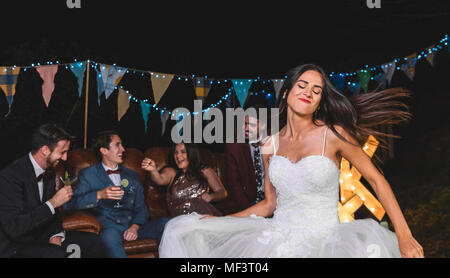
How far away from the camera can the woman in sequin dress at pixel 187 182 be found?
4531 millimetres

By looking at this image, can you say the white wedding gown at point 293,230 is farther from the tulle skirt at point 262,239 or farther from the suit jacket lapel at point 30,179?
the suit jacket lapel at point 30,179

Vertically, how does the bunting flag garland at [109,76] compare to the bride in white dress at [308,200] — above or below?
above

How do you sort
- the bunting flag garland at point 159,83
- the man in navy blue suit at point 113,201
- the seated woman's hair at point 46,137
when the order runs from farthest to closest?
the bunting flag garland at point 159,83
the man in navy blue suit at point 113,201
the seated woman's hair at point 46,137

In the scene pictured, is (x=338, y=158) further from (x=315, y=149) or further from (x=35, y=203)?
(x=35, y=203)

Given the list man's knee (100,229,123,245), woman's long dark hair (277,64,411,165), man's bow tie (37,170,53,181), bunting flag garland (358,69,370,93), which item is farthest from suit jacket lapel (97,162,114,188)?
bunting flag garland (358,69,370,93)

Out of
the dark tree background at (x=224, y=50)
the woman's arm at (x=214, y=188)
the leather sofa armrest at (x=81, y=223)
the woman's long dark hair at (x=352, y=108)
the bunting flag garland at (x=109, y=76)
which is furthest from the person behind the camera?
the dark tree background at (x=224, y=50)

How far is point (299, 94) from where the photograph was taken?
2518mm

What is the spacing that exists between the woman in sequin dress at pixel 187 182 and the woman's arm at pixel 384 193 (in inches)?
90.5

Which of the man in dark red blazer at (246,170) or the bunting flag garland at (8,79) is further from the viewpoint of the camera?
the bunting flag garland at (8,79)

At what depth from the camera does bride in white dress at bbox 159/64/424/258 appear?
218cm

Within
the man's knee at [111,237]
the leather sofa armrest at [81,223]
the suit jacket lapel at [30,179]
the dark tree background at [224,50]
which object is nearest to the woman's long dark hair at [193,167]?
the man's knee at [111,237]

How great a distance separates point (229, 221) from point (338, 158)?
2.38 ft

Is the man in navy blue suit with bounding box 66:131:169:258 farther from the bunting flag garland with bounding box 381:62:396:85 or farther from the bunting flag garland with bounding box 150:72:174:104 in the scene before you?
the bunting flag garland with bounding box 381:62:396:85

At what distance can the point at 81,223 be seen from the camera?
3977mm
